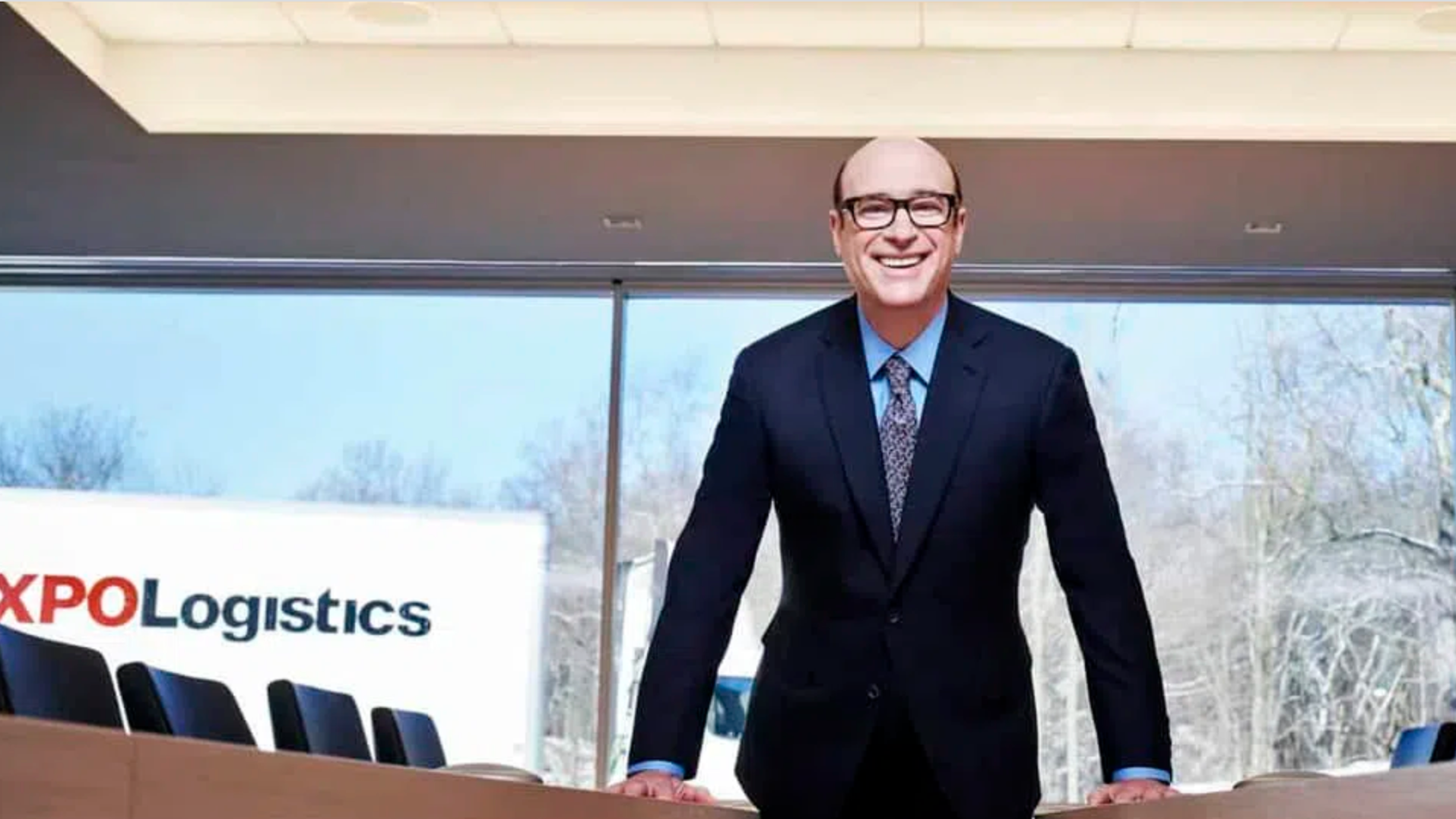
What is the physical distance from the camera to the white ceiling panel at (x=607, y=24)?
605 cm

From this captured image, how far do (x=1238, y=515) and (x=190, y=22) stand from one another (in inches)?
174

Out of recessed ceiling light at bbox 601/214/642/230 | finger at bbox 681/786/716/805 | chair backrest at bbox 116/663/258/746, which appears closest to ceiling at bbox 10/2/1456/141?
recessed ceiling light at bbox 601/214/642/230

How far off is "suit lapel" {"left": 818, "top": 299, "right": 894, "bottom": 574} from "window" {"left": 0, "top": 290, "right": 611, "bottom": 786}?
19.0 feet

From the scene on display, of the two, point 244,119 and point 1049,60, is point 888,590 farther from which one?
point 244,119

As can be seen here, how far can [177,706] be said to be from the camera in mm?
3561

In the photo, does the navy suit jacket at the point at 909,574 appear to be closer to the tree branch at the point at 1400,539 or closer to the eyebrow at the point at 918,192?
the eyebrow at the point at 918,192

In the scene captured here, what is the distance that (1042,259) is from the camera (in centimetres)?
782

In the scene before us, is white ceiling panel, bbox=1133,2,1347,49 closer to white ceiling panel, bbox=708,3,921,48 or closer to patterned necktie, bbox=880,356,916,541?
white ceiling panel, bbox=708,3,921,48

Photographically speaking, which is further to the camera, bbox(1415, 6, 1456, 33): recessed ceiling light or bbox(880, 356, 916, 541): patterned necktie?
bbox(1415, 6, 1456, 33): recessed ceiling light

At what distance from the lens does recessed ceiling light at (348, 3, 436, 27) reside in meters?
6.09

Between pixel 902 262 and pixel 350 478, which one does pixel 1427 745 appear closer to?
pixel 902 262

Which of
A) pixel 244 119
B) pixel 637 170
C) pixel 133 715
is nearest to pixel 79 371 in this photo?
pixel 244 119

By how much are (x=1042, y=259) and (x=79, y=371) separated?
4062mm

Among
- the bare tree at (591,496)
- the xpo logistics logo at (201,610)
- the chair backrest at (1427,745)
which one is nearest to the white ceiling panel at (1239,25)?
the chair backrest at (1427,745)
